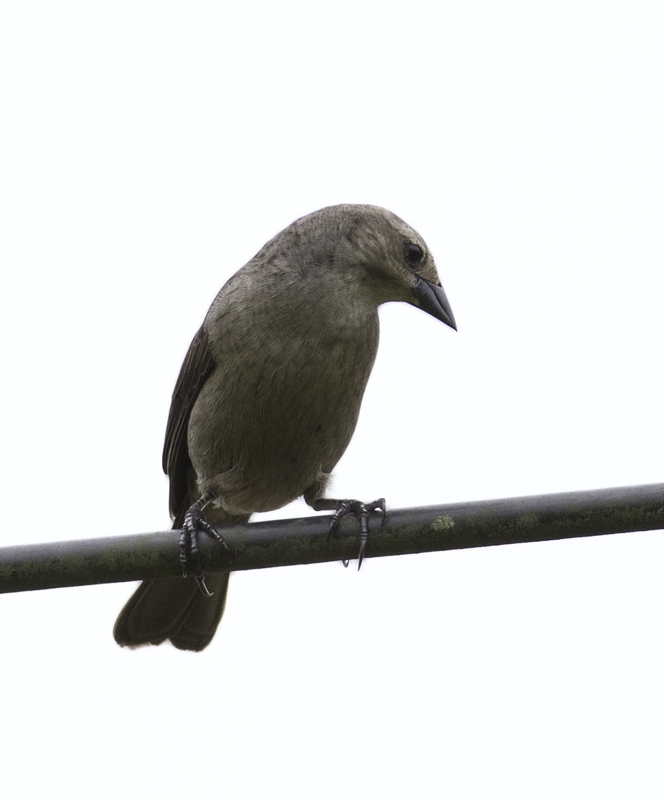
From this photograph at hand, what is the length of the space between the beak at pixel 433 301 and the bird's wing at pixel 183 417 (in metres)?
0.95

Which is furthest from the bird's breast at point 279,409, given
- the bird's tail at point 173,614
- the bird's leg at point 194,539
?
the bird's tail at point 173,614

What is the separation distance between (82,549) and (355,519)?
947 millimetres

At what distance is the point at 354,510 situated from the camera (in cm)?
457

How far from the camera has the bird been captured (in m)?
4.82

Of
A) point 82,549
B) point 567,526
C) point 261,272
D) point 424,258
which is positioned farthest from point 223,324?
point 567,526

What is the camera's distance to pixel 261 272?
5.11 meters

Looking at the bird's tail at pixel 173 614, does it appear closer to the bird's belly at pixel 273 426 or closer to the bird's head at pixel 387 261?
the bird's belly at pixel 273 426

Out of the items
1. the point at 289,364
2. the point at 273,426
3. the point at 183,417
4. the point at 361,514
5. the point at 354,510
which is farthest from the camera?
the point at 183,417

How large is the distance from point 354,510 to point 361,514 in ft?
1.08

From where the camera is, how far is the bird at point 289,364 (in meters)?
4.82

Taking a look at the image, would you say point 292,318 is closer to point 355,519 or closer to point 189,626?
point 355,519

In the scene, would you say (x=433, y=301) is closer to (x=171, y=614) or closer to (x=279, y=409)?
(x=279, y=409)

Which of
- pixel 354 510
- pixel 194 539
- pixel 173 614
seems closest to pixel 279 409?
pixel 354 510

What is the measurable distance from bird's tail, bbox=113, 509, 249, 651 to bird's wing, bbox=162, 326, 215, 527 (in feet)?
0.45
